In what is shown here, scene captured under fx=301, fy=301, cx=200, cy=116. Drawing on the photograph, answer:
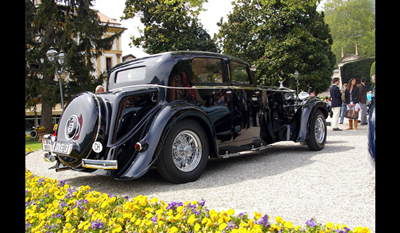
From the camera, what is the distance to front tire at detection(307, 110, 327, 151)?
629 centimetres

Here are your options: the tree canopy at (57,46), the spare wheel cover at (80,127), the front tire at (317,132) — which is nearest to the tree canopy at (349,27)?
the tree canopy at (57,46)

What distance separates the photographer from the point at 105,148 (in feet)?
13.1

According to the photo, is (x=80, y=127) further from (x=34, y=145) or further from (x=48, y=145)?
(x=34, y=145)

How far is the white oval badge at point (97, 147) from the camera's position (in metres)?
3.97

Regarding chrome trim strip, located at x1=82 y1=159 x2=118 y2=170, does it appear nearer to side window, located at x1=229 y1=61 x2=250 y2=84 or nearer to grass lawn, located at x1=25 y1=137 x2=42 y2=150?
side window, located at x1=229 y1=61 x2=250 y2=84

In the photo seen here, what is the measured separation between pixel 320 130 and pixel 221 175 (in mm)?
3186

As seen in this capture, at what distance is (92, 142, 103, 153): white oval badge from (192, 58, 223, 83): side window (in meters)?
1.79

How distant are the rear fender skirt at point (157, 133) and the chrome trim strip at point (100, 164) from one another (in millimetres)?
192

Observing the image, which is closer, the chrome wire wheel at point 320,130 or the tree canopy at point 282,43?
the chrome wire wheel at point 320,130

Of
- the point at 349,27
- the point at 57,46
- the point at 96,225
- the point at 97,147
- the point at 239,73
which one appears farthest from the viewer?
the point at 349,27

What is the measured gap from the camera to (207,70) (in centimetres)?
507

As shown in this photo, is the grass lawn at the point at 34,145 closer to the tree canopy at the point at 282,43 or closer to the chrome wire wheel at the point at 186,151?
the chrome wire wheel at the point at 186,151

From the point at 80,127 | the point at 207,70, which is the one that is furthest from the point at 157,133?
the point at 207,70
